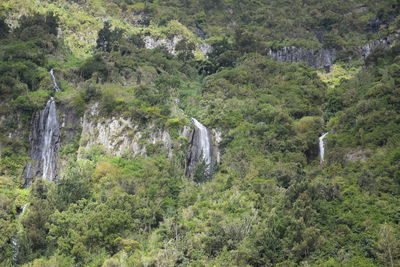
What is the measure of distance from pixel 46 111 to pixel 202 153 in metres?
13.9

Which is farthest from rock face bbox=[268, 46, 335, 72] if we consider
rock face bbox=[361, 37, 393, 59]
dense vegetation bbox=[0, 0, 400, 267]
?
rock face bbox=[361, 37, 393, 59]

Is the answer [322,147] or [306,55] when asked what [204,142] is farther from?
[306,55]

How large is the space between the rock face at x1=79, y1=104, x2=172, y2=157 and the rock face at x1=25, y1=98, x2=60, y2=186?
92.0 inches

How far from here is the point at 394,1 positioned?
65.2 m

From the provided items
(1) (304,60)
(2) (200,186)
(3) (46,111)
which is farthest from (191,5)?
(2) (200,186)

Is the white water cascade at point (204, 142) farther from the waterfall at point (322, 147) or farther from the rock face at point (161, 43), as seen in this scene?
the rock face at point (161, 43)

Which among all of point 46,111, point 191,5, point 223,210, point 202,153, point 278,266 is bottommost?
point 278,266

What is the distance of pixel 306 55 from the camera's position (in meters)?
65.6

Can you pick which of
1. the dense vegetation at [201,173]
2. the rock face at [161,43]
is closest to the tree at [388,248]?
the dense vegetation at [201,173]

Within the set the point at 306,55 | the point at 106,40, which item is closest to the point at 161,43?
the point at 106,40

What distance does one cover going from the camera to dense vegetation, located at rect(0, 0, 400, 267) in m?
29.7

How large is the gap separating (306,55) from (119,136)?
32.7m

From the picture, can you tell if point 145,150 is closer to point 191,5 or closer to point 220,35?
point 220,35

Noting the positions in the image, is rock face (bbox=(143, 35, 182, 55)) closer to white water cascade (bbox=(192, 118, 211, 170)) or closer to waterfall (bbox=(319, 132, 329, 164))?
white water cascade (bbox=(192, 118, 211, 170))
